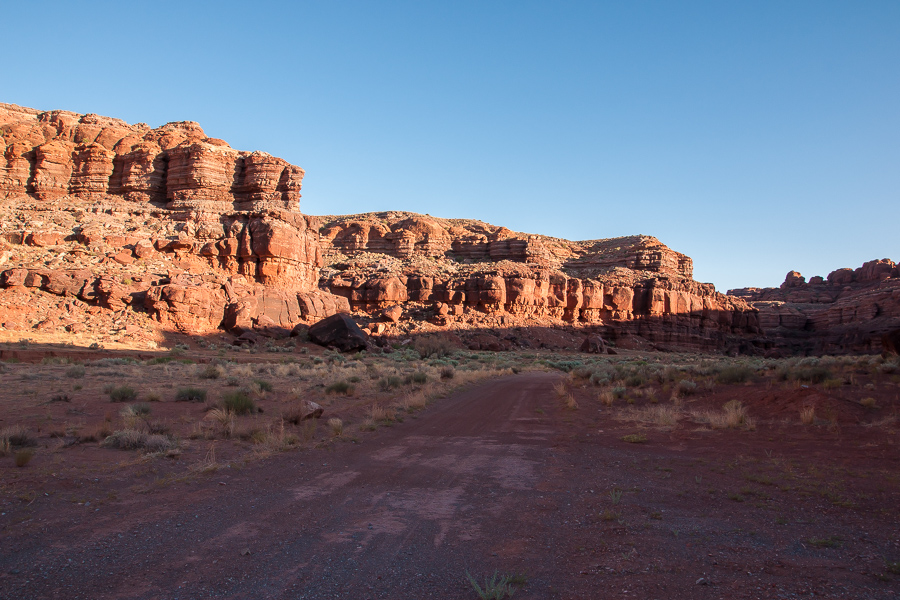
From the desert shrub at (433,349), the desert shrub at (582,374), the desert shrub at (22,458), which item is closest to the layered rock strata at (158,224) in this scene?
the desert shrub at (433,349)

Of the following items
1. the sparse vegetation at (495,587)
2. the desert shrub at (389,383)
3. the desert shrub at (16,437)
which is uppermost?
the sparse vegetation at (495,587)

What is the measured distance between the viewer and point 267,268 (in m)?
44.8

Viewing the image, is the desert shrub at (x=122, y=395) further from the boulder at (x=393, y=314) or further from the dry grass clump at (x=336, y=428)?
the boulder at (x=393, y=314)

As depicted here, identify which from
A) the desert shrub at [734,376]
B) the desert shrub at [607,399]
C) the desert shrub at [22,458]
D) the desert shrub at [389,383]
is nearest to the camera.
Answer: the desert shrub at [22,458]

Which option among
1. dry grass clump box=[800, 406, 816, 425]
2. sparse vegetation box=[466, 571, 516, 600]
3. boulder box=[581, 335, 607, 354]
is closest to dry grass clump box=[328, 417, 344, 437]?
sparse vegetation box=[466, 571, 516, 600]

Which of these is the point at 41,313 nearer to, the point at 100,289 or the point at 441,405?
the point at 100,289

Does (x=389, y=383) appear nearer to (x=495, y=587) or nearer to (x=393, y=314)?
(x=495, y=587)

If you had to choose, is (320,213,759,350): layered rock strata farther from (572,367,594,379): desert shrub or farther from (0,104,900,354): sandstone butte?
(572,367,594,379): desert shrub

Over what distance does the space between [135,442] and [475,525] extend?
6112 millimetres

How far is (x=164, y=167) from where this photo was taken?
49.8 m

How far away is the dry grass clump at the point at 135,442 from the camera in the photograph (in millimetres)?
8062

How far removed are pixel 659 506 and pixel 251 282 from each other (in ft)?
142

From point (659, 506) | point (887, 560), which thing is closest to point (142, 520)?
point (659, 506)

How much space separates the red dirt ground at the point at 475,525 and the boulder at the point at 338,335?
30873 millimetres
